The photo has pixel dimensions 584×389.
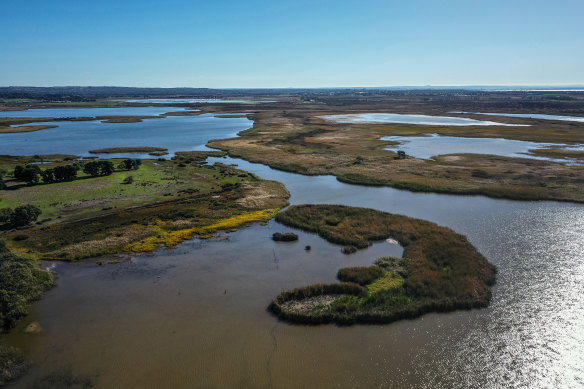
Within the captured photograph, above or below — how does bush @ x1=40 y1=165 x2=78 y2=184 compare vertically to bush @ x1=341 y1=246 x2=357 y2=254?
above

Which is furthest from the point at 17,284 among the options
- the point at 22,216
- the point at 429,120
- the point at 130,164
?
the point at 429,120

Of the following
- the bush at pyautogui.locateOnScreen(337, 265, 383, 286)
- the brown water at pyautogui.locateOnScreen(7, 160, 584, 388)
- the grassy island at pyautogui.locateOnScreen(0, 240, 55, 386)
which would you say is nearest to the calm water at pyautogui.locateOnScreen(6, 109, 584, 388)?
the brown water at pyautogui.locateOnScreen(7, 160, 584, 388)

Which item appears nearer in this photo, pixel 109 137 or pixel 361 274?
pixel 361 274

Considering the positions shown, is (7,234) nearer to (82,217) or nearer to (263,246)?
(82,217)

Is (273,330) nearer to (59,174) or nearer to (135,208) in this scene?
(135,208)

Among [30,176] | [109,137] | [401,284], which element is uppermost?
[109,137]

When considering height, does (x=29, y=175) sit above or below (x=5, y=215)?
above

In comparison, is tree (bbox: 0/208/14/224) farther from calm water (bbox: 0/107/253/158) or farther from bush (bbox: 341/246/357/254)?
calm water (bbox: 0/107/253/158)
